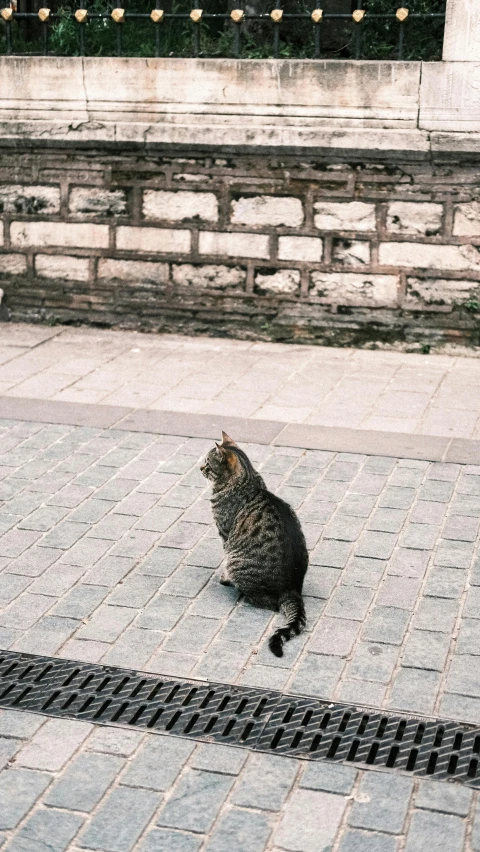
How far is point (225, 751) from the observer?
3.88 meters

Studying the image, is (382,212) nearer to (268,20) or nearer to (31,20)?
(268,20)

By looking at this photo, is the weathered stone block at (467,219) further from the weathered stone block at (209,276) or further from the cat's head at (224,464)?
the cat's head at (224,464)

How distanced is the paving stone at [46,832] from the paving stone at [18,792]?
51mm

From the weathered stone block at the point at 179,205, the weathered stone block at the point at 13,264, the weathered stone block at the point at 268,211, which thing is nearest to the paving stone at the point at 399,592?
the weathered stone block at the point at 268,211

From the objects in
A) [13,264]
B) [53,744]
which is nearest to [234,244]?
[13,264]

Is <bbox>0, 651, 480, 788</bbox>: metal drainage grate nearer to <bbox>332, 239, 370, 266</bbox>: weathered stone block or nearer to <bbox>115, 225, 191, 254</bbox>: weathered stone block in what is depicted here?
<bbox>332, 239, 370, 266</bbox>: weathered stone block

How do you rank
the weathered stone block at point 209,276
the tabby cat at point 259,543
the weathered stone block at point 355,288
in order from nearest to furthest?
the tabby cat at point 259,543
the weathered stone block at point 355,288
the weathered stone block at point 209,276

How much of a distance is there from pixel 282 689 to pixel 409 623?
2.63 ft

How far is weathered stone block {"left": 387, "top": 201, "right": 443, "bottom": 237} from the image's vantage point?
336 inches

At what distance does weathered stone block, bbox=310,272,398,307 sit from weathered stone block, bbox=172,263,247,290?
0.64 meters

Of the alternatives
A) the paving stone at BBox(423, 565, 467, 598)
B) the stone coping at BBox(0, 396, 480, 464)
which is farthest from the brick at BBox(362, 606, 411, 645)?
the stone coping at BBox(0, 396, 480, 464)

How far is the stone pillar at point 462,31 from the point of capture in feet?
27.0

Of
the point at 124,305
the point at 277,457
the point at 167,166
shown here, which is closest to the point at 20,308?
the point at 124,305

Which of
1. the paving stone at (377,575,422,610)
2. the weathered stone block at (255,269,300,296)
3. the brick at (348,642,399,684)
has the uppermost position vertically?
the weathered stone block at (255,269,300,296)
